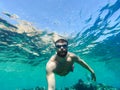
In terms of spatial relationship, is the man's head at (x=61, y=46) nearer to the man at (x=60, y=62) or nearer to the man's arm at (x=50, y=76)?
the man at (x=60, y=62)

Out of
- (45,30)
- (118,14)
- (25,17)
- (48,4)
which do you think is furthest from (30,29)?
(118,14)

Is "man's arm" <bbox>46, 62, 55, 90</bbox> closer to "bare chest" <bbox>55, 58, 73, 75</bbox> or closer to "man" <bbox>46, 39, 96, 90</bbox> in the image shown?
"man" <bbox>46, 39, 96, 90</bbox>

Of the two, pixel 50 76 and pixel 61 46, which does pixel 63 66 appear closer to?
pixel 61 46

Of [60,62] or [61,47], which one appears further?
[60,62]

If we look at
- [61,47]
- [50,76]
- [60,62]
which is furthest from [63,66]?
[50,76]

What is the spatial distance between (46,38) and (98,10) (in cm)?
790

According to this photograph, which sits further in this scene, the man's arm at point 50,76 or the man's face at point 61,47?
the man's face at point 61,47

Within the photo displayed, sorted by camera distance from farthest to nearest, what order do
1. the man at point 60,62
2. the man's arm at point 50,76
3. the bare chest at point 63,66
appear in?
1. the bare chest at point 63,66
2. the man at point 60,62
3. the man's arm at point 50,76

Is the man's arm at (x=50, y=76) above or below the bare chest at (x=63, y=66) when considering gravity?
below

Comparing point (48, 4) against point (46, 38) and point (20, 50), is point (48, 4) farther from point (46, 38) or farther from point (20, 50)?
point (20, 50)

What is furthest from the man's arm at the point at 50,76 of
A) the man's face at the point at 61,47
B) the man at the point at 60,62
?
the man's face at the point at 61,47

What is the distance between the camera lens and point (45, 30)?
2152cm

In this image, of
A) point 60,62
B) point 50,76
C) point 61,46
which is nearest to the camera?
point 50,76

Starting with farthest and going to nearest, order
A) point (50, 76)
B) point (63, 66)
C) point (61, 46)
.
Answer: point (63, 66), point (61, 46), point (50, 76)
